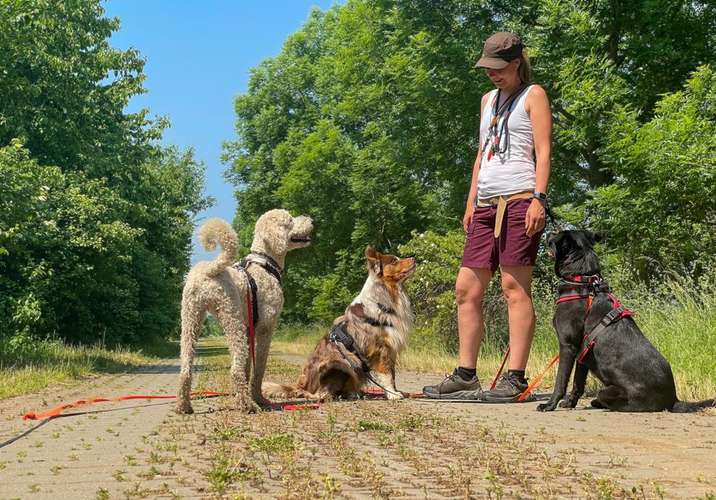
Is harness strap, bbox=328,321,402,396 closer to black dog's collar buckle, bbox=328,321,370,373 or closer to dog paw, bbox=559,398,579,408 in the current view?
black dog's collar buckle, bbox=328,321,370,373

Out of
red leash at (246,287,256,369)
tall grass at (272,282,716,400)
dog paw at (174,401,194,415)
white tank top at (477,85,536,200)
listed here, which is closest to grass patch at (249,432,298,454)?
dog paw at (174,401,194,415)

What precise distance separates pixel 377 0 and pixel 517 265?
1561cm

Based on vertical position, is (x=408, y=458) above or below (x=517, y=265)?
below

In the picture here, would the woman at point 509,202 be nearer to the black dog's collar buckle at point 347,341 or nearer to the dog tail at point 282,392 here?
the black dog's collar buckle at point 347,341

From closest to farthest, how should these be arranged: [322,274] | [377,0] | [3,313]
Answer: [3,313], [377,0], [322,274]

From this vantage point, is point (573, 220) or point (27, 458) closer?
point (27, 458)

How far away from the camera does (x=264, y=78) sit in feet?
154

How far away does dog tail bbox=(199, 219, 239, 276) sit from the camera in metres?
6.57

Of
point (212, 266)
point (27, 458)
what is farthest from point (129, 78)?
point (27, 458)

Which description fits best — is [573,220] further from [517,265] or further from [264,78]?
[264,78]

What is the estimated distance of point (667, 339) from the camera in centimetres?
877

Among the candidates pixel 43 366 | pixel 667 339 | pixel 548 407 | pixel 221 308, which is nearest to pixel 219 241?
pixel 221 308

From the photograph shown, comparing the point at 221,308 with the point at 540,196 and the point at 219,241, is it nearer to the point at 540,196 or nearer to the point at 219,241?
the point at 219,241

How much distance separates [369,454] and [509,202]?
3169 mm
